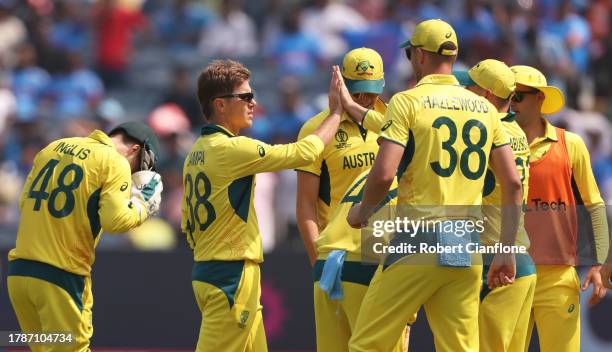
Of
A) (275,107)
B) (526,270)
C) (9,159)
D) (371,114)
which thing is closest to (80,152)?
(371,114)

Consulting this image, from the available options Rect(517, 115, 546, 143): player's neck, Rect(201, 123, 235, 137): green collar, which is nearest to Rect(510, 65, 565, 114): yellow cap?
Rect(517, 115, 546, 143): player's neck

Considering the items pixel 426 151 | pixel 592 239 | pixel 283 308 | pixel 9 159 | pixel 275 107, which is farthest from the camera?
pixel 275 107

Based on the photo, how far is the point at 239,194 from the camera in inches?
321

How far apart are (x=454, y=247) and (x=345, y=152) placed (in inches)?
63.3

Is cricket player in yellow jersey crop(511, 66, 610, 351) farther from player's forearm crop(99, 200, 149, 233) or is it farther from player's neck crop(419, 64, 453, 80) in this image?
player's forearm crop(99, 200, 149, 233)

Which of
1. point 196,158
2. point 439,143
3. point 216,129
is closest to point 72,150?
point 196,158

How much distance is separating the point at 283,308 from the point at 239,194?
16.3 ft

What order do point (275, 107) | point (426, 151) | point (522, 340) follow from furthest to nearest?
point (275, 107), point (522, 340), point (426, 151)

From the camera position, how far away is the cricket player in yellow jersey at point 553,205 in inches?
349

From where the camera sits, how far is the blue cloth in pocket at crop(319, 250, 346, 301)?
26.4ft

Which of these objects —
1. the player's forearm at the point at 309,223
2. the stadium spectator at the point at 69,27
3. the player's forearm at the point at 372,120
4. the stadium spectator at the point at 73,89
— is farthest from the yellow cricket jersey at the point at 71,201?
the stadium spectator at the point at 69,27

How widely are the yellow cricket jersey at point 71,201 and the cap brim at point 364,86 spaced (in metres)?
1.60

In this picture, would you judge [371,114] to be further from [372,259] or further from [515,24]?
[515,24]

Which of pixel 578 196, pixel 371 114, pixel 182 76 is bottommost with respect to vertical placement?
pixel 578 196
